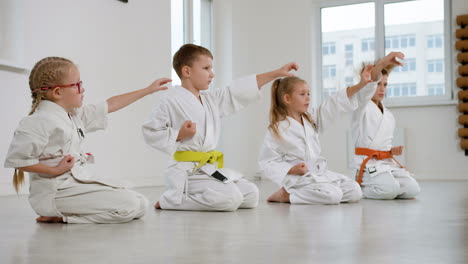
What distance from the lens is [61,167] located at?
6.38 ft

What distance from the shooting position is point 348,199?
115 inches

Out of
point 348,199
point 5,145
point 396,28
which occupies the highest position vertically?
point 396,28

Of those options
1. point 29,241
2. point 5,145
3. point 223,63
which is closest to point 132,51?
point 5,145

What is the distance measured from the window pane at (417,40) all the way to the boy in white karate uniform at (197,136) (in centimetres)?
399

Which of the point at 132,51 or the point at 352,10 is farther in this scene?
the point at 352,10

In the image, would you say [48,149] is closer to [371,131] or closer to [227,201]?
[227,201]

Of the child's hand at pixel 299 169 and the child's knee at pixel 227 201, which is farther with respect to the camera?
the child's hand at pixel 299 169

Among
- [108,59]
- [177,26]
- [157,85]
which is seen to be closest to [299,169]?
[157,85]

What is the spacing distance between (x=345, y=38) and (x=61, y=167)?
512cm

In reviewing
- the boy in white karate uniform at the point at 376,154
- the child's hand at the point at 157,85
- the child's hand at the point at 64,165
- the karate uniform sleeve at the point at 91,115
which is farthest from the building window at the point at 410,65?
the child's hand at the point at 64,165

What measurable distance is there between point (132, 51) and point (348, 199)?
2483 millimetres

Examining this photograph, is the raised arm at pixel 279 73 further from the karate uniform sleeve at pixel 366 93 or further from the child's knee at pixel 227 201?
the karate uniform sleeve at pixel 366 93

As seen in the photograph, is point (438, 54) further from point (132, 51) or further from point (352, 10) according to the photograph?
point (132, 51)

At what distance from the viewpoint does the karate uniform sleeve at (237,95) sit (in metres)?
2.66
